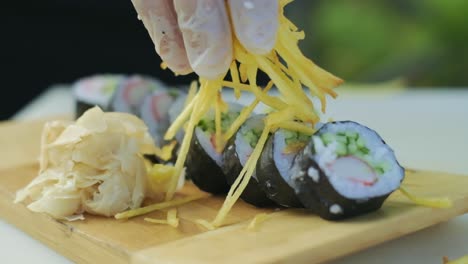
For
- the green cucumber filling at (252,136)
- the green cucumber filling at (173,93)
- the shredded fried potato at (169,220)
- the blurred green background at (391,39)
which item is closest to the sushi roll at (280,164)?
the green cucumber filling at (252,136)

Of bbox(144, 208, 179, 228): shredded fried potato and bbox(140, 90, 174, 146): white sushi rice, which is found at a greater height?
bbox(144, 208, 179, 228): shredded fried potato

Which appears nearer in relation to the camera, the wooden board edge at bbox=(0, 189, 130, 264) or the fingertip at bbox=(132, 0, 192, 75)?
the wooden board edge at bbox=(0, 189, 130, 264)

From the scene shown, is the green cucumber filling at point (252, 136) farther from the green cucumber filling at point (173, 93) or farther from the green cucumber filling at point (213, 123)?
the green cucumber filling at point (173, 93)

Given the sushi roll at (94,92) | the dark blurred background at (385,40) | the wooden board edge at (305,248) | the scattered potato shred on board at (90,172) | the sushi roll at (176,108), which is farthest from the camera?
the dark blurred background at (385,40)

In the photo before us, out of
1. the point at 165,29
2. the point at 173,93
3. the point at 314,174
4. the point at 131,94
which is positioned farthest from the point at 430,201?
the point at 131,94

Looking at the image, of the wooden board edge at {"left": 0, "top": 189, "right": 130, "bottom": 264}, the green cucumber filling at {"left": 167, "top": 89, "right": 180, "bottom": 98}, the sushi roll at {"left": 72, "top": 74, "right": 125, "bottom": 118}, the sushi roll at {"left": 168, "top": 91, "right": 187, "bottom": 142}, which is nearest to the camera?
the wooden board edge at {"left": 0, "top": 189, "right": 130, "bottom": 264}

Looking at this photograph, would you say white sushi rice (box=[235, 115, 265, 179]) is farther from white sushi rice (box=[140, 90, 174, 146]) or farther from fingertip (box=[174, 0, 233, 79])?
white sushi rice (box=[140, 90, 174, 146])

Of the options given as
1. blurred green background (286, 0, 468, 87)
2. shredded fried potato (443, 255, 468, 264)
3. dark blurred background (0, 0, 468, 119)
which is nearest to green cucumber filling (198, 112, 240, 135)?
shredded fried potato (443, 255, 468, 264)
